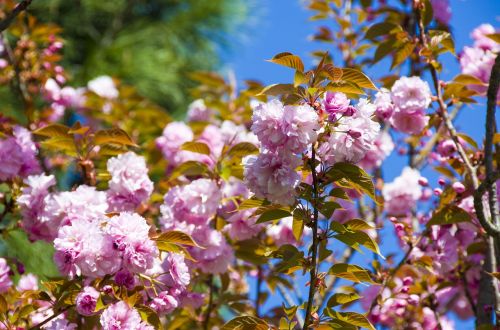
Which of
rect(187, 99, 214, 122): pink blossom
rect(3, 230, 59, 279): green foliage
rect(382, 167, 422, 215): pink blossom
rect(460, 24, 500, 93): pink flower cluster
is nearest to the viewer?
rect(460, 24, 500, 93): pink flower cluster

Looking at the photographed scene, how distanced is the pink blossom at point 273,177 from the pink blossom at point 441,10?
4.27 feet

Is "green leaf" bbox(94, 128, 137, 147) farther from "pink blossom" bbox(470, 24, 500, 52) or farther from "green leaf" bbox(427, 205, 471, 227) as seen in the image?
"pink blossom" bbox(470, 24, 500, 52)

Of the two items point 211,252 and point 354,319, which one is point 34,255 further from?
point 354,319

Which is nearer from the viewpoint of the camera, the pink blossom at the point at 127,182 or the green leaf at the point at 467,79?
the pink blossom at the point at 127,182

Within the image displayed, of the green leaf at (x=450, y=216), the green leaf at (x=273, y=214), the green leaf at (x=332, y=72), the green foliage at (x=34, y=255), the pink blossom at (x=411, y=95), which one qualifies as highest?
the pink blossom at (x=411, y=95)

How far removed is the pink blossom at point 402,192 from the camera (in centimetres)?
231

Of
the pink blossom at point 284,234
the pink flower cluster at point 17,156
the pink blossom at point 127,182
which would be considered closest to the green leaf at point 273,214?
the pink blossom at point 127,182

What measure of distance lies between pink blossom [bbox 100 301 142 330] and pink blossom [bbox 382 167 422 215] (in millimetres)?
1165

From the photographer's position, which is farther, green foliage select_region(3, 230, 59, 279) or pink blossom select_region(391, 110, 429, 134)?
green foliage select_region(3, 230, 59, 279)

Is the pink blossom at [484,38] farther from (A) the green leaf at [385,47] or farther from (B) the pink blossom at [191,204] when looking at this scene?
(B) the pink blossom at [191,204]

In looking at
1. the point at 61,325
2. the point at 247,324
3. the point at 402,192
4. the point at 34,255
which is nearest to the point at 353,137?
the point at 247,324

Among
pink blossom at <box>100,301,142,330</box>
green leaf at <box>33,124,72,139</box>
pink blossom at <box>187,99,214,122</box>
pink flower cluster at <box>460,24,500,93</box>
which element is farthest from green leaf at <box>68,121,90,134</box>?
pink flower cluster at <box>460,24,500,93</box>

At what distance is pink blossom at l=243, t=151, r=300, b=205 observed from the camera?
1328 mm

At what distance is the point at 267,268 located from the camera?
2547mm
